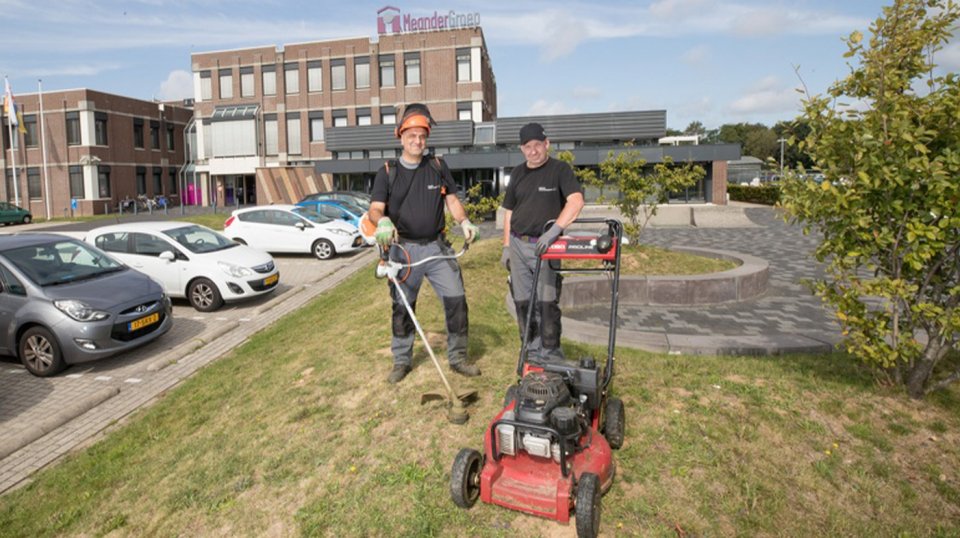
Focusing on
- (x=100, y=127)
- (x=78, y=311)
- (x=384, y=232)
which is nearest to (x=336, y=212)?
(x=78, y=311)

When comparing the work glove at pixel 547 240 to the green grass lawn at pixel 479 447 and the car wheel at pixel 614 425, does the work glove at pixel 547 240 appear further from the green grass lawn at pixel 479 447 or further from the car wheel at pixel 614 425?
the green grass lawn at pixel 479 447

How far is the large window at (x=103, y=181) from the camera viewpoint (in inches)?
1745

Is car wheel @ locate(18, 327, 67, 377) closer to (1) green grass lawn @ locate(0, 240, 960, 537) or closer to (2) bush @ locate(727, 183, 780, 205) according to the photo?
(1) green grass lawn @ locate(0, 240, 960, 537)

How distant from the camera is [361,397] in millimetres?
5242

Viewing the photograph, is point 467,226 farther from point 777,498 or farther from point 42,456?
point 42,456

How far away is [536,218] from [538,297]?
2.21 feet

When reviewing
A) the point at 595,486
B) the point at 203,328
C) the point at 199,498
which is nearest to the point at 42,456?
the point at 199,498

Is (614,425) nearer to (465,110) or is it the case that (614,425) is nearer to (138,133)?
(465,110)

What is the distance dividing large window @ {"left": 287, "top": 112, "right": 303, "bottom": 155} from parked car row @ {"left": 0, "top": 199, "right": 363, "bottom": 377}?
3562cm

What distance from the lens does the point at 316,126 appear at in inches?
1791

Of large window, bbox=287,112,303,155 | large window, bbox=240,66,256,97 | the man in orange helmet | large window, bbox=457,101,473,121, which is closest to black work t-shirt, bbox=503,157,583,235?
the man in orange helmet

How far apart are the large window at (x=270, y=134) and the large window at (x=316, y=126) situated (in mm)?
2885

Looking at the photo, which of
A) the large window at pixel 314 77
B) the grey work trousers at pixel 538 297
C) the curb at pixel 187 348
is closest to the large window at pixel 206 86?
the large window at pixel 314 77

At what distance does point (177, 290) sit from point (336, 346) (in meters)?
5.54
